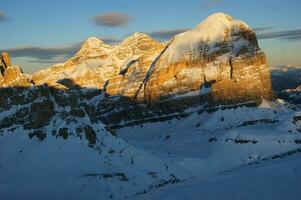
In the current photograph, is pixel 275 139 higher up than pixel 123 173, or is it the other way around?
pixel 123 173

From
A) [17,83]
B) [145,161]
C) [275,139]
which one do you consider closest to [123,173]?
[145,161]

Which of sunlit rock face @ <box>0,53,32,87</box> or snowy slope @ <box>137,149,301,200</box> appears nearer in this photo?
snowy slope @ <box>137,149,301,200</box>

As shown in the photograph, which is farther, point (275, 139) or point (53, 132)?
point (275, 139)

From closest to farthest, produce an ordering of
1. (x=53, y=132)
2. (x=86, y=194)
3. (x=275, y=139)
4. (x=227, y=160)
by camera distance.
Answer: (x=86, y=194) → (x=53, y=132) → (x=227, y=160) → (x=275, y=139)

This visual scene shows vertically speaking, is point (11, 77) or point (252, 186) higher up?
point (252, 186)

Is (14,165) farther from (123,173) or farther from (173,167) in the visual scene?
(173,167)

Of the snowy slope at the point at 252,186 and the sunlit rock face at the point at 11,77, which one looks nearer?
the snowy slope at the point at 252,186

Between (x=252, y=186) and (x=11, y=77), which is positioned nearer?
(x=252, y=186)

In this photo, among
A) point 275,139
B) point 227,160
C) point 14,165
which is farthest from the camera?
point 275,139
